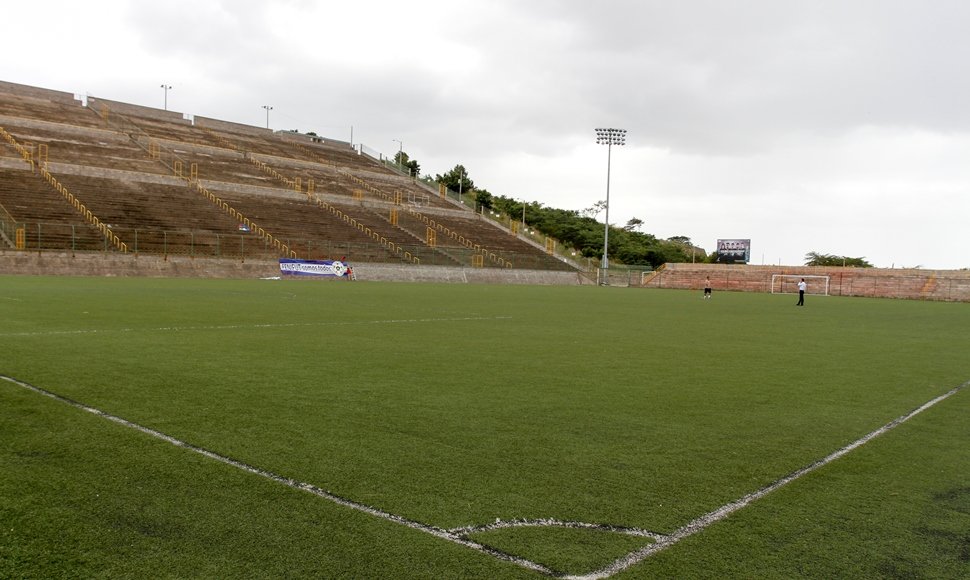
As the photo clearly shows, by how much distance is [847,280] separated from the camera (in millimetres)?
54031

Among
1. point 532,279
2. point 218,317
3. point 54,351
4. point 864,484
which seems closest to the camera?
point 864,484

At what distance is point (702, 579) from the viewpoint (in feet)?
10.00

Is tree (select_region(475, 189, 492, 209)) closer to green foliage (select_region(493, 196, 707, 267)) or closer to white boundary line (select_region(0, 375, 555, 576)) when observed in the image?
green foliage (select_region(493, 196, 707, 267))

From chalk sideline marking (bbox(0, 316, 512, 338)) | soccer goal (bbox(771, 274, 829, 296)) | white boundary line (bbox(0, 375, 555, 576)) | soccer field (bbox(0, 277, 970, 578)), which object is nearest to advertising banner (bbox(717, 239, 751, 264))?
soccer goal (bbox(771, 274, 829, 296))

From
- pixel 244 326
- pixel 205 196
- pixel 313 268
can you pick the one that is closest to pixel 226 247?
pixel 313 268

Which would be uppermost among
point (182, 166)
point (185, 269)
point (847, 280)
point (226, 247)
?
point (182, 166)

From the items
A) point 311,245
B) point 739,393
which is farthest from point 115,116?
point 739,393

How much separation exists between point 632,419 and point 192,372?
479 centimetres

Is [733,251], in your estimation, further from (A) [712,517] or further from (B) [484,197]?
(A) [712,517]

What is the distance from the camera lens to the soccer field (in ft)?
10.5

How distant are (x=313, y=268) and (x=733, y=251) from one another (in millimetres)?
43628

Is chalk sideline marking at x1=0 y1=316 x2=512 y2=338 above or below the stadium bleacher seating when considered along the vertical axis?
below

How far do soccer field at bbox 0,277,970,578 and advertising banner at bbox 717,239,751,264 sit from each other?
60.8 meters

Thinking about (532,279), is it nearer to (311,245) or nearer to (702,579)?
(311,245)
